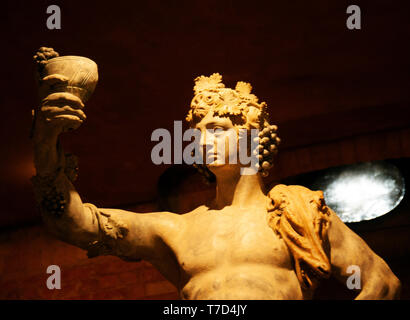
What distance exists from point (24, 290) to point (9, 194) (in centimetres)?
60

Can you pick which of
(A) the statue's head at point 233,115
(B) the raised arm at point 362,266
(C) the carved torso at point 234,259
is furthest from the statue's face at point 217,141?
(B) the raised arm at point 362,266

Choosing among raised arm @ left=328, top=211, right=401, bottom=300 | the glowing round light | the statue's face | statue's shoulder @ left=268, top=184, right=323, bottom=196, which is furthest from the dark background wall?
raised arm @ left=328, top=211, right=401, bottom=300

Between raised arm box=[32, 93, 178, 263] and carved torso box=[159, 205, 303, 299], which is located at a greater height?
raised arm box=[32, 93, 178, 263]

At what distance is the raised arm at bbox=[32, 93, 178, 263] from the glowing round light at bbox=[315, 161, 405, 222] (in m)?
2.17

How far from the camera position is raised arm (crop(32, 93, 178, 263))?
2738 millimetres

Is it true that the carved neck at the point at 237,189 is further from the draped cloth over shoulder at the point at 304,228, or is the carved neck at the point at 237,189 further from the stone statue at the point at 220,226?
the draped cloth over shoulder at the point at 304,228

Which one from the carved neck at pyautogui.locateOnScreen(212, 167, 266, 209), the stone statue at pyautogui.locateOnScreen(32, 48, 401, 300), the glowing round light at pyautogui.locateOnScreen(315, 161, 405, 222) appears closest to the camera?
the stone statue at pyautogui.locateOnScreen(32, 48, 401, 300)

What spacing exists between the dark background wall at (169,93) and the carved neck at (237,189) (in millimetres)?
1026

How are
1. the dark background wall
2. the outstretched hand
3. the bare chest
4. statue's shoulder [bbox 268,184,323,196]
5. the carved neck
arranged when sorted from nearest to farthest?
1. the outstretched hand
2. the bare chest
3. statue's shoulder [bbox 268,184,323,196]
4. the carved neck
5. the dark background wall

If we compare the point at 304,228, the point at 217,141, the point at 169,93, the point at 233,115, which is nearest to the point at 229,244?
the point at 304,228

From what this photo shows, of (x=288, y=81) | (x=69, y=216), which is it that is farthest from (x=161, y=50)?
(x=69, y=216)

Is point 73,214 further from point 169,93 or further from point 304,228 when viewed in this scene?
point 169,93

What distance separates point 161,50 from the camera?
414 cm

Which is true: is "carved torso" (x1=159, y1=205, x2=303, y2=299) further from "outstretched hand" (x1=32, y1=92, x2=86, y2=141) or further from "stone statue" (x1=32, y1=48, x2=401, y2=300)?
"outstretched hand" (x1=32, y1=92, x2=86, y2=141)
